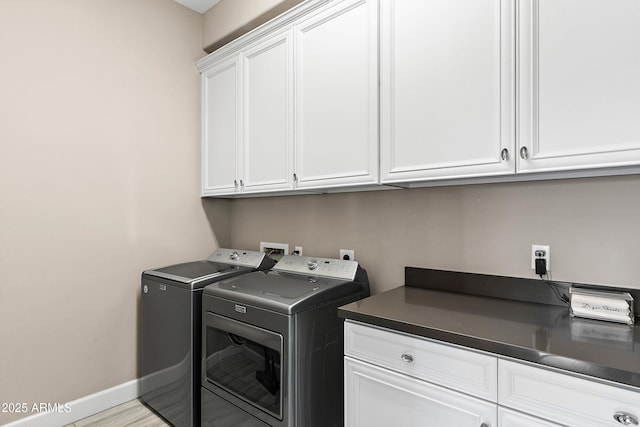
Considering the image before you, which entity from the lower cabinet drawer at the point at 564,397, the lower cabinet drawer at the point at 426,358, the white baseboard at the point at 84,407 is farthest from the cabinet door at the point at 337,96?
the white baseboard at the point at 84,407

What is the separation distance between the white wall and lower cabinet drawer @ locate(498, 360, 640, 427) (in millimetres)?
2219

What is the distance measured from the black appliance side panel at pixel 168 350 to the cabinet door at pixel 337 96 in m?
0.97

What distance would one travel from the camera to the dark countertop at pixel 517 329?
0.89 meters

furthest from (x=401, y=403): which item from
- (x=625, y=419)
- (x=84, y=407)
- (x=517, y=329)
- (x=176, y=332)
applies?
(x=84, y=407)

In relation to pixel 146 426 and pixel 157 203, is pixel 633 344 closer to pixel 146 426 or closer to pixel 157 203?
pixel 146 426

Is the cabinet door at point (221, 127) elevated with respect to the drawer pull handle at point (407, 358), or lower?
elevated

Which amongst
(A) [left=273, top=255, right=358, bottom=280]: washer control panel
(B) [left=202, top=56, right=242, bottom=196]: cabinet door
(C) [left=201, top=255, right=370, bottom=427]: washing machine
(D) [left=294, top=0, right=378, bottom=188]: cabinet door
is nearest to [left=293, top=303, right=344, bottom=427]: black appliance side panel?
(C) [left=201, top=255, right=370, bottom=427]: washing machine

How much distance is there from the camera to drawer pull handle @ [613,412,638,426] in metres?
0.82

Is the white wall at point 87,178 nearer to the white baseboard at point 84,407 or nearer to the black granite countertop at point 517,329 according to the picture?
the white baseboard at point 84,407

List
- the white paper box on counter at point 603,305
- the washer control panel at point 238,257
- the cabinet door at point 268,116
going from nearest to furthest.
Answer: the white paper box on counter at point 603,305 → the cabinet door at point 268,116 → the washer control panel at point 238,257

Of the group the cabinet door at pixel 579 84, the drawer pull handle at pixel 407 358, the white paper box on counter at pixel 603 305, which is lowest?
the drawer pull handle at pixel 407 358

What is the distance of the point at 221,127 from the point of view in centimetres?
244

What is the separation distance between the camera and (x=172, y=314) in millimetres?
1995

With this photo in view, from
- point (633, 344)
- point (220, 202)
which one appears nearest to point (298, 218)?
point (220, 202)
